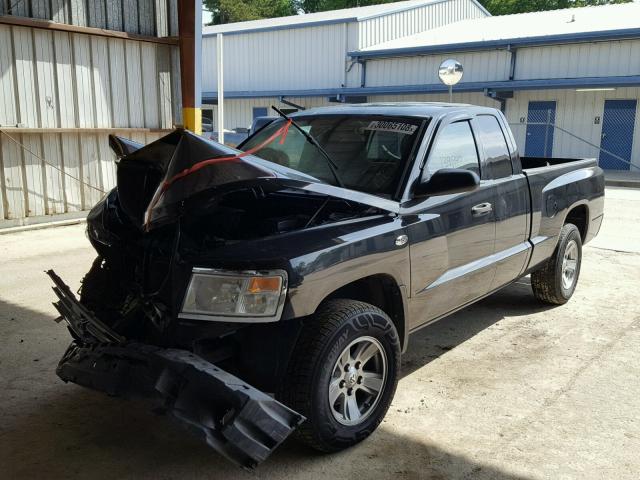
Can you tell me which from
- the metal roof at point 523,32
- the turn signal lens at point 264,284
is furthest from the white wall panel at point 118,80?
the metal roof at point 523,32

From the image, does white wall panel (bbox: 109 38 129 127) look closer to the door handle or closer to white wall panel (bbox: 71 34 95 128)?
white wall panel (bbox: 71 34 95 128)

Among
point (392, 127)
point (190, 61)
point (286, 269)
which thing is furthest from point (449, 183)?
point (190, 61)

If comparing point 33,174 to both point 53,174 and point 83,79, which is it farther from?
point 83,79

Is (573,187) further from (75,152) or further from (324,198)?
(75,152)

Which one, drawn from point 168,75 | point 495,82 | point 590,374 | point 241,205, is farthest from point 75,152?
point 495,82

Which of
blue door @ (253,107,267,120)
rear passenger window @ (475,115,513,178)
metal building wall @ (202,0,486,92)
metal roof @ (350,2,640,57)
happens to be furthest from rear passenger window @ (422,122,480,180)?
blue door @ (253,107,267,120)

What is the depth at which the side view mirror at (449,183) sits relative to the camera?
3684mm

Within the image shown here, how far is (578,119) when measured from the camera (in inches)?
841

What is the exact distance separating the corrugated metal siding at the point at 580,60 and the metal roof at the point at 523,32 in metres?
0.38

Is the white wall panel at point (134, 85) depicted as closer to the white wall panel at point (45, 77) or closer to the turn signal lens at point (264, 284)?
the white wall panel at point (45, 77)

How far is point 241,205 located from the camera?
11.9 ft

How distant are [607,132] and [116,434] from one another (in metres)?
21.0

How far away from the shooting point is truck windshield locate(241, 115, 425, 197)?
4012 mm

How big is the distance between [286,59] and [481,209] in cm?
2455
